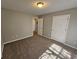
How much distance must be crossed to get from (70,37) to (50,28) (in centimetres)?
265

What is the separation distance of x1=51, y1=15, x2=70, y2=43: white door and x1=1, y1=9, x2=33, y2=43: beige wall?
274cm

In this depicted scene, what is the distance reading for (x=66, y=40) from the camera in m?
5.57

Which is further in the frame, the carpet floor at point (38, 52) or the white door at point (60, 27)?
the white door at point (60, 27)

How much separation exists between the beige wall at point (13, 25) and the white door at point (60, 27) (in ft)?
8.99

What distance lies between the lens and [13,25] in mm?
6098

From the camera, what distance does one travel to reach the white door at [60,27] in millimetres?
5676

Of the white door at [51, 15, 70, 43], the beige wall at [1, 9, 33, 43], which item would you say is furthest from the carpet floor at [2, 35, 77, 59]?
the white door at [51, 15, 70, 43]

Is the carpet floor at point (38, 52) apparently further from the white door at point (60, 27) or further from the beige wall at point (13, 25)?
the white door at point (60, 27)

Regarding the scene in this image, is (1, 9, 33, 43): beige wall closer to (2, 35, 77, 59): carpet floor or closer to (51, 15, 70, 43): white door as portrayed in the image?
(2, 35, 77, 59): carpet floor

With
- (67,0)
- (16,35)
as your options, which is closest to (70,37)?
(67,0)

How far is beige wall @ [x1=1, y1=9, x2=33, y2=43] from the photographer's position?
209 inches

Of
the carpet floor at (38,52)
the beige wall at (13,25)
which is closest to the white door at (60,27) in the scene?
the carpet floor at (38,52)

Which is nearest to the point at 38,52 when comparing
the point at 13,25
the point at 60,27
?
the point at 60,27

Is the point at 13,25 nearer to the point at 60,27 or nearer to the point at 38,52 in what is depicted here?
the point at 38,52
